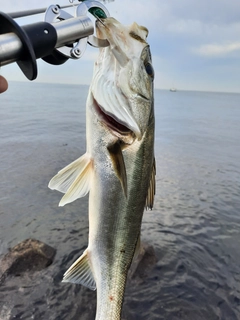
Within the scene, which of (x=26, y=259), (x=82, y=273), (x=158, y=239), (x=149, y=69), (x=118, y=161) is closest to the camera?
(x=118, y=161)

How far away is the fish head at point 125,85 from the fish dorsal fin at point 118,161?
108 mm

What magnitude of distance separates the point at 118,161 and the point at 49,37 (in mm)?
1043

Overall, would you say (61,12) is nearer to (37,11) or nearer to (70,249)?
(37,11)

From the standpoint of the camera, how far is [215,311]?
492cm

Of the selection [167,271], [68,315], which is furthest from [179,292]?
[68,315]

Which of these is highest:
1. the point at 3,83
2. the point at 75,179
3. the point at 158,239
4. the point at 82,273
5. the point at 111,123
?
the point at 3,83

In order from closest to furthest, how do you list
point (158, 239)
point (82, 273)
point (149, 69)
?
point (149, 69), point (82, 273), point (158, 239)

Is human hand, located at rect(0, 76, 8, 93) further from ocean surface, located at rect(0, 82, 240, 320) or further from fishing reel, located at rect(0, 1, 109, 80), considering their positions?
ocean surface, located at rect(0, 82, 240, 320)

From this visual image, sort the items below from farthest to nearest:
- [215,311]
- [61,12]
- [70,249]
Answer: [70,249] < [215,311] < [61,12]

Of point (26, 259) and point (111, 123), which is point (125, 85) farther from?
point (26, 259)

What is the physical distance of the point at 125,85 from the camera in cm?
239

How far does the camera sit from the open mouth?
2.41m

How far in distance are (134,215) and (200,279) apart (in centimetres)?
372

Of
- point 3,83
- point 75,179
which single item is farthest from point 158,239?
point 3,83
